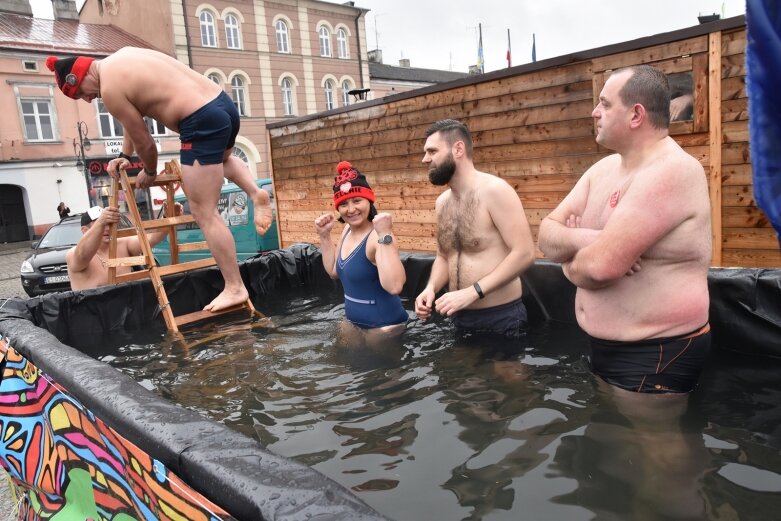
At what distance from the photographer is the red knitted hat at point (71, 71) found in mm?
3268

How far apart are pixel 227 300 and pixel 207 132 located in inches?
45.1

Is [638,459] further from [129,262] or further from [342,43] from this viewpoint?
[342,43]

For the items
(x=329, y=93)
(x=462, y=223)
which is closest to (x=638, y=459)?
(x=462, y=223)

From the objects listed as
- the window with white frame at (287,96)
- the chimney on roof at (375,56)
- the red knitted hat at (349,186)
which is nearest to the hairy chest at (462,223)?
the red knitted hat at (349,186)

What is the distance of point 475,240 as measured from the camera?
317 cm

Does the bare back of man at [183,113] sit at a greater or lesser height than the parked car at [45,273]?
greater

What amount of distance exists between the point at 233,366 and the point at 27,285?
689 centimetres

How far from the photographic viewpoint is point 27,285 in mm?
8523

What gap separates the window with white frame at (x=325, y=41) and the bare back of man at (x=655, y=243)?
28.7 meters

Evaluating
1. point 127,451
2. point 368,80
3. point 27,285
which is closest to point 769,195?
point 127,451

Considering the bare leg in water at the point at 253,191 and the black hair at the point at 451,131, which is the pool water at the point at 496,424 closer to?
the bare leg in water at the point at 253,191

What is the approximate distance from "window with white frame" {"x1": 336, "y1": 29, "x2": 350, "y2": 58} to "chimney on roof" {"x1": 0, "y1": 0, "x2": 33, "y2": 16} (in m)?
13.7

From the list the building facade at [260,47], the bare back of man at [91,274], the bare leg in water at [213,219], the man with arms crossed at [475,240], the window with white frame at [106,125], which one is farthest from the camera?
the building facade at [260,47]

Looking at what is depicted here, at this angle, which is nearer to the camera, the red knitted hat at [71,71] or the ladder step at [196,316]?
the red knitted hat at [71,71]
